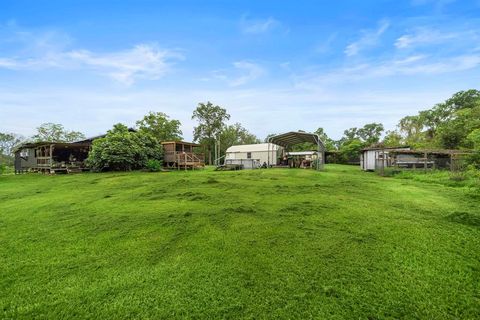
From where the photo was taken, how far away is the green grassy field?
184 cm

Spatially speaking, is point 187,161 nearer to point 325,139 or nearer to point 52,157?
point 52,157

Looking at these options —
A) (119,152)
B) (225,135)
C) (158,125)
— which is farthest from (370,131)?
(119,152)

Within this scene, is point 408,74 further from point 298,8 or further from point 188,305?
point 188,305

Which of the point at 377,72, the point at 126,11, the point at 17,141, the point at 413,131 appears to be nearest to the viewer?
the point at 126,11

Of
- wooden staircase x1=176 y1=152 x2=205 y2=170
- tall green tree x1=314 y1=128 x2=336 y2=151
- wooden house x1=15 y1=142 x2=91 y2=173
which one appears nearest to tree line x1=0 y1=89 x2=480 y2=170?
tall green tree x1=314 y1=128 x2=336 y2=151

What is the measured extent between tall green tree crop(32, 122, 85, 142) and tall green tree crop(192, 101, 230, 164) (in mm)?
19567

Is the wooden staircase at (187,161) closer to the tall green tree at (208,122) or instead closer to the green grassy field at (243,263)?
the green grassy field at (243,263)

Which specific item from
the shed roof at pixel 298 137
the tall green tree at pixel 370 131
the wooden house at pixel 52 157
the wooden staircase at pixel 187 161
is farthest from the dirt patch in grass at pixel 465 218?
the tall green tree at pixel 370 131

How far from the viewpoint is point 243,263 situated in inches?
98.8

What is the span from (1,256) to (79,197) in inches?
159

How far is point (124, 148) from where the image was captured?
15109mm

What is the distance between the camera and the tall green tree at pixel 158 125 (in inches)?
1071

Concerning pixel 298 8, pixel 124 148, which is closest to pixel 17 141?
pixel 124 148

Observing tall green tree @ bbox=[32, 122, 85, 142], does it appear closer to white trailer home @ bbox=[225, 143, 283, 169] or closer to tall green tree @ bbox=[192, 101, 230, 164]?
tall green tree @ bbox=[192, 101, 230, 164]
